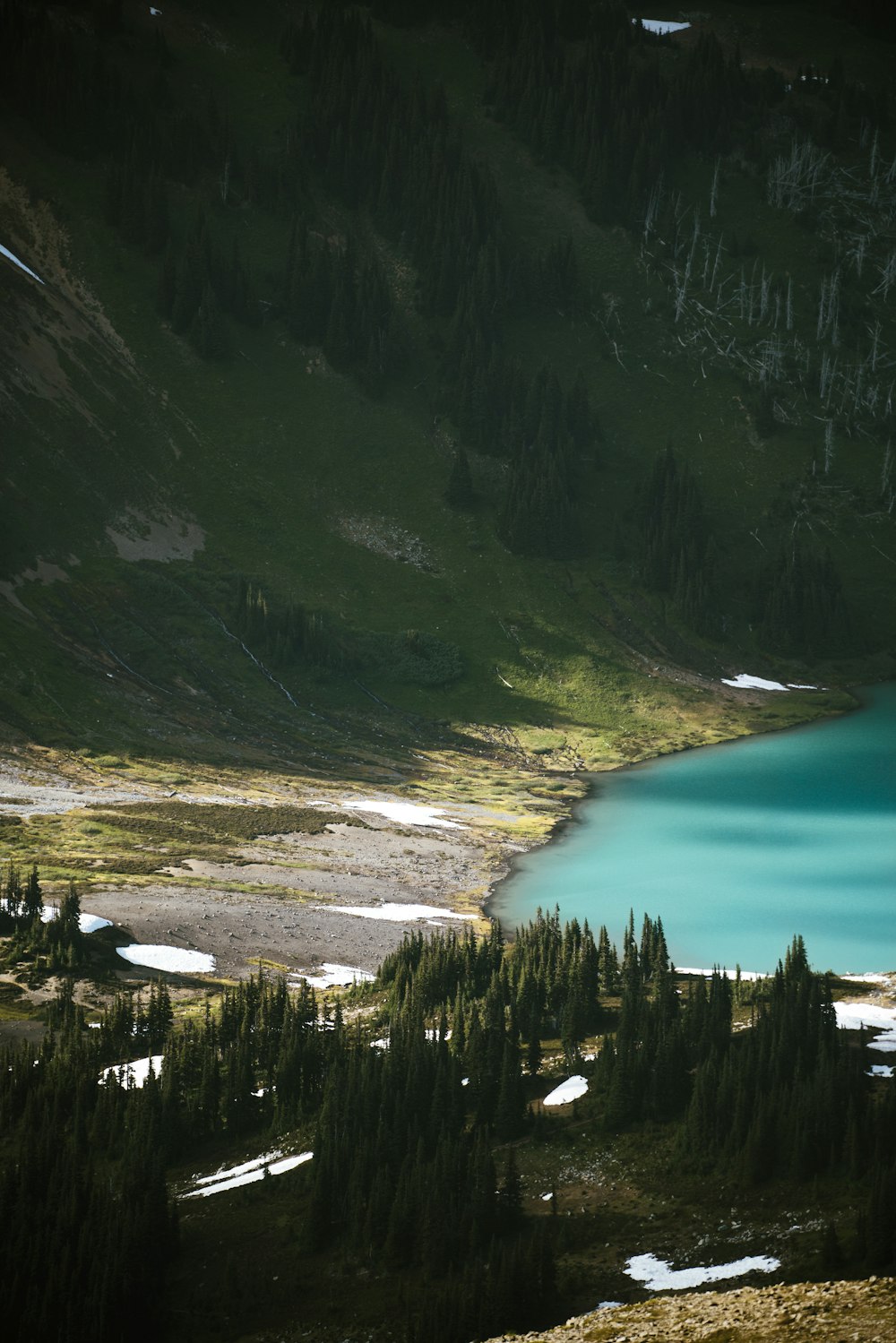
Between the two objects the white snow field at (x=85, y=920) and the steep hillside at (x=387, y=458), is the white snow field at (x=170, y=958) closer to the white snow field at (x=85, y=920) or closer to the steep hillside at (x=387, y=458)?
the white snow field at (x=85, y=920)

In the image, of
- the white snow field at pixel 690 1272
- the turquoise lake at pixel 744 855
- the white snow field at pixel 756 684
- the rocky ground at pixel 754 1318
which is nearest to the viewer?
the rocky ground at pixel 754 1318

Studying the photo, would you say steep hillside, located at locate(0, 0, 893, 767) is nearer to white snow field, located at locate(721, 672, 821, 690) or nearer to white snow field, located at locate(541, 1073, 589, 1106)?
white snow field, located at locate(721, 672, 821, 690)

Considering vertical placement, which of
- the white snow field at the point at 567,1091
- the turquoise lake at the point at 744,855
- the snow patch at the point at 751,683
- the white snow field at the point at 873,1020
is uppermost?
the snow patch at the point at 751,683

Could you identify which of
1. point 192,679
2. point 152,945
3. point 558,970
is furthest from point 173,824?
point 558,970

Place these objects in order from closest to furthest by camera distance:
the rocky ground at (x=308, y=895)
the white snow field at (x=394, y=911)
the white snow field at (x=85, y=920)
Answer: the white snow field at (x=85, y=920)
the rocky ground at (x=308, y=895)
the white snow field at (x=394, y=911)

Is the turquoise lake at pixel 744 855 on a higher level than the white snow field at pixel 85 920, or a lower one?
higher

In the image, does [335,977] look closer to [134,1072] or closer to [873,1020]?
[134,1072]

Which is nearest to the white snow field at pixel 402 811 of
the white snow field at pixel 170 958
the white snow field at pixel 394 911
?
the white snow field at pixel 394 911

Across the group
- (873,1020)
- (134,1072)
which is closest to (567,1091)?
(873,1020)
